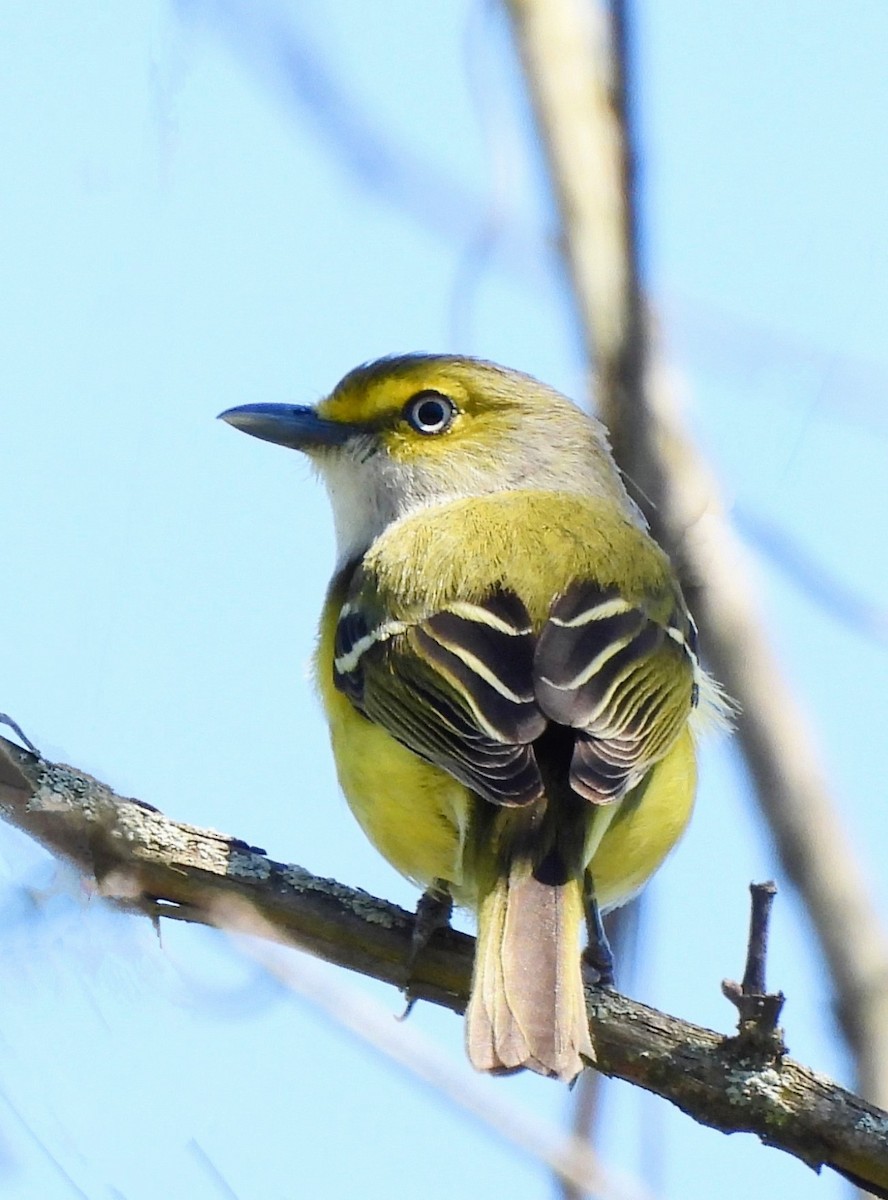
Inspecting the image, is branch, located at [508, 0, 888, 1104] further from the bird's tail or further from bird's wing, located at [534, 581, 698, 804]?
the bird's tail

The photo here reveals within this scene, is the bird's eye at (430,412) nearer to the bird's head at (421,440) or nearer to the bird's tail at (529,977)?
the bird's head at (421,440)

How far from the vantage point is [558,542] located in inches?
195

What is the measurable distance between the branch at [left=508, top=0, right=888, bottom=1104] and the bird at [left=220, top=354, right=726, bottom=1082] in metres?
0.29

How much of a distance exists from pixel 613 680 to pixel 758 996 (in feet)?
3.95

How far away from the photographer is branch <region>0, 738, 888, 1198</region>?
3359mm

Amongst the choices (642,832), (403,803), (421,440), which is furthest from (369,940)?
(421,440)

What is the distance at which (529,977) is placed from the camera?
3537 millimetres

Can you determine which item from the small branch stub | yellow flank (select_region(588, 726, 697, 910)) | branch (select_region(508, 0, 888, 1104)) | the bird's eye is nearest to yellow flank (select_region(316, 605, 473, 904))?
yellow flank (select_region(588, 726, 697, 910))

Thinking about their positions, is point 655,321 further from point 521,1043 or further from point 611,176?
point 521,1043

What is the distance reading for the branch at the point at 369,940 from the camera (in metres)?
3.36

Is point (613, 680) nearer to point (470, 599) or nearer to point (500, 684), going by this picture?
point (500, 684)

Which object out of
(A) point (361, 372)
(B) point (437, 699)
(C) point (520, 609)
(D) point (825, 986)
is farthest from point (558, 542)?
(D) point (825, 986)

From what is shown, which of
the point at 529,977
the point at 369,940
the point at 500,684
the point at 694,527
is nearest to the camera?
the point at 529,977

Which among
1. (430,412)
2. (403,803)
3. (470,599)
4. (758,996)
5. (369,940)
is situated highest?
(430,412)
